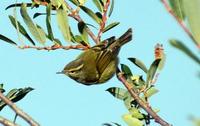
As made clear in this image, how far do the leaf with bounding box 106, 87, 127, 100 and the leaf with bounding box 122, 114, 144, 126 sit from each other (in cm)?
37

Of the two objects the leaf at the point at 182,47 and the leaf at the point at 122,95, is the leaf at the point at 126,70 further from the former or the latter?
the leaf at the point at 182,47

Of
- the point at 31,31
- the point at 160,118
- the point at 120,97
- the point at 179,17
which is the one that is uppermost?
the point at 179,17

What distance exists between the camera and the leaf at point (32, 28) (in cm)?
196

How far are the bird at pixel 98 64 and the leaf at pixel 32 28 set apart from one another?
3.01 feet

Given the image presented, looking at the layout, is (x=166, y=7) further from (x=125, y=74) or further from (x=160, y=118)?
(x=125, y=74)

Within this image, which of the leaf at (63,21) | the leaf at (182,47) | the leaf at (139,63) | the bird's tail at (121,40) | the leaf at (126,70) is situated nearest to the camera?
the leaf at (182,47)

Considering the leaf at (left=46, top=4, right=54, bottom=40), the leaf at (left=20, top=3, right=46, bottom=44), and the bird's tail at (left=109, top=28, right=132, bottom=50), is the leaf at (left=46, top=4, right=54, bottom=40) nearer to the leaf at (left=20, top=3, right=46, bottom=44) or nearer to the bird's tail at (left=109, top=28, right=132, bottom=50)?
the leaf at (left=20, top=3, right=46, bottom=44)

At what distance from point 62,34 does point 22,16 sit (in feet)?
0.66

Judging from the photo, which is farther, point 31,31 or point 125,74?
point 125,74

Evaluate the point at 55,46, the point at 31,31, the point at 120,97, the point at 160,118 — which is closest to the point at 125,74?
the point at 120,97

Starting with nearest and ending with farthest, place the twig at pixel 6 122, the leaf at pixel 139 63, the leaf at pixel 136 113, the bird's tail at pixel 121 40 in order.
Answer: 1. the twig at pixel 6 122
2. the leaf at pixel 136 113
3. the leaf at pixel 139 63
4. the bird's tail at pixel 121 40

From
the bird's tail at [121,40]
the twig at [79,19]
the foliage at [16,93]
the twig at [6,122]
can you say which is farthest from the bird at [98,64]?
the twig at [6,122]

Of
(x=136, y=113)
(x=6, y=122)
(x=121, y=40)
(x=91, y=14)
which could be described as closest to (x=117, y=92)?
(x=136, y=113)

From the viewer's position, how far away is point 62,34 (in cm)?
207
